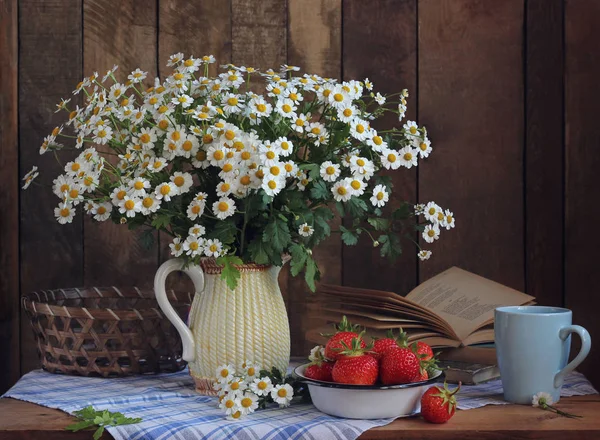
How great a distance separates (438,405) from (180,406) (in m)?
0.34

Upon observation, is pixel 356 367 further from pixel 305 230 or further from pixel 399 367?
pixel 305 230

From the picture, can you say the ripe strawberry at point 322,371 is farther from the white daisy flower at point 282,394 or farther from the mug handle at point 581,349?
the mug handle at point 581,349

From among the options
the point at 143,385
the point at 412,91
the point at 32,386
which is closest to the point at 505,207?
the point at 412,91

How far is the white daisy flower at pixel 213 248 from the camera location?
1078mm

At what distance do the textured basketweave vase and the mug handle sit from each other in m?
0.37

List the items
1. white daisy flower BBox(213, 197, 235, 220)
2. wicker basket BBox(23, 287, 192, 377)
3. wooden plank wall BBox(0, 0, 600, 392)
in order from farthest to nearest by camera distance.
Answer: wooden plank wall BBox(0, 0, 600, 392), wicker basket BBox(23, 287, 192, 377), white daisy flower BBox(213, 197, 235, 220)

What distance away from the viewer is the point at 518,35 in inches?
60.7

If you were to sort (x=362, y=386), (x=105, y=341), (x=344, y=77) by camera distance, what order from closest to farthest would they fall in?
(x=362, y=386) → (x=105, y=341) → (x=344, y=77)

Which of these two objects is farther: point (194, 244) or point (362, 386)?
point (194, 244)

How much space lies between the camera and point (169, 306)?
1.17 metres

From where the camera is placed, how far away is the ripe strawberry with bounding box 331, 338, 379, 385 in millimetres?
982

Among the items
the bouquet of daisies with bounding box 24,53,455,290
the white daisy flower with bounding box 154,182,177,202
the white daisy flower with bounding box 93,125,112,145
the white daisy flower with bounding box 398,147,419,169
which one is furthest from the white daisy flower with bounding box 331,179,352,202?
the white daisy flower with bounding box 93,125,112,145

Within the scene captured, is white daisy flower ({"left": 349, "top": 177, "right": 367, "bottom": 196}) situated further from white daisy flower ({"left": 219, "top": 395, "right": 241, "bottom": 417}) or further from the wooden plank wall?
the wooden plank wall

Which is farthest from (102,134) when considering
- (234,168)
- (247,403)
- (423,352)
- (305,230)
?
(423,352)
